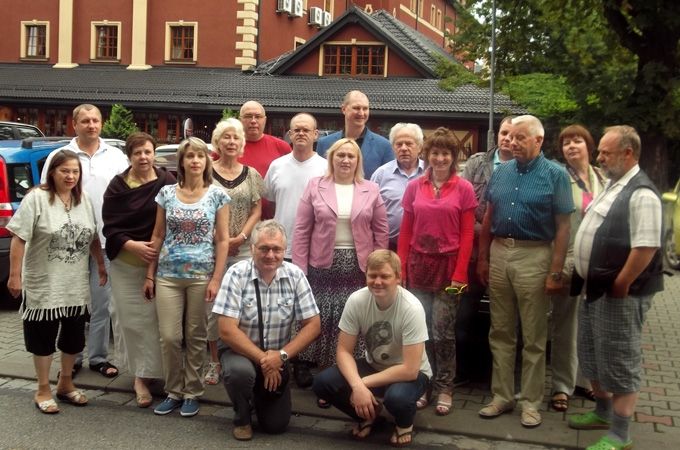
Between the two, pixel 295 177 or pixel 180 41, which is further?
pixel 180 41

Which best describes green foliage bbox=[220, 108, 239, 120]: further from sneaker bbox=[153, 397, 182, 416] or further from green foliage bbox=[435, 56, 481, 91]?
sneaker bbox=[153, 397, 182, 416]

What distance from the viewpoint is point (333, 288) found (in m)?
6.28

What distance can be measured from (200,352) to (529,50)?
1674 cm

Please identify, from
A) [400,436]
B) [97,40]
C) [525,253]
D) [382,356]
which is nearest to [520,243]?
[525,253]

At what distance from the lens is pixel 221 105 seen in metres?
32.5

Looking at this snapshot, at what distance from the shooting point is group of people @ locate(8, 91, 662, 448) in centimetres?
533

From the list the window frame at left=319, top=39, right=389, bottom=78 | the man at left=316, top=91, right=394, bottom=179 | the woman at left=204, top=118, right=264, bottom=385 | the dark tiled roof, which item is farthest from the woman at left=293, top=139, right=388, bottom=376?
the window frame at left=319, top=39, right=389, bottom=78

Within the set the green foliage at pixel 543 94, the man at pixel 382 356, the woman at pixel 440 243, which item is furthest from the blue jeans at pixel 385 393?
the green foliage at pixel 543 94

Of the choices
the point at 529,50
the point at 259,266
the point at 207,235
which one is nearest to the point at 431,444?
the point at 259,266

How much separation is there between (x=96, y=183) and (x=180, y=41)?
33.0 metres

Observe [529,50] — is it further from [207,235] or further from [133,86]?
[133,86]

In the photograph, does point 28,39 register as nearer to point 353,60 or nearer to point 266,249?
point 353,60

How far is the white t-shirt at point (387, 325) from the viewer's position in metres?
5.43

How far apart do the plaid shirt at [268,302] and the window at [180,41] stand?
111 feet
